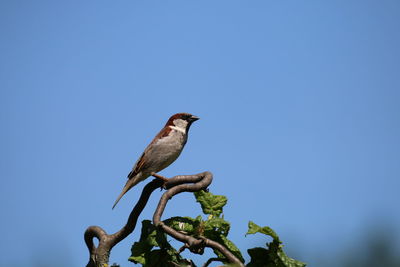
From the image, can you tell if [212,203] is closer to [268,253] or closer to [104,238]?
[268,253]

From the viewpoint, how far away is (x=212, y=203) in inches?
116

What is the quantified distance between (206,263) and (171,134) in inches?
146

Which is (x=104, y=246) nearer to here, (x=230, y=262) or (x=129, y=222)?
(x=129, y=222)

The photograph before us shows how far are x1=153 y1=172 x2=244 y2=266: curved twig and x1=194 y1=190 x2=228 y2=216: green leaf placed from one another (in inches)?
3.9

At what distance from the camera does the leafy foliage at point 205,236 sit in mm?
2604

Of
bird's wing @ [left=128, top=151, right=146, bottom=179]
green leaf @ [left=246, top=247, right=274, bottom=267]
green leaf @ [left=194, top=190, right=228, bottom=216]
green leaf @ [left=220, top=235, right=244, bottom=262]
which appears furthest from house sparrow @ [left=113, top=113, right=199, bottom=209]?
green leaf @ [left=246, top=247, right=274, bottom=267]

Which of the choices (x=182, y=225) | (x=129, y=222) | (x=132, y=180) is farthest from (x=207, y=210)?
(x=132, y=180)

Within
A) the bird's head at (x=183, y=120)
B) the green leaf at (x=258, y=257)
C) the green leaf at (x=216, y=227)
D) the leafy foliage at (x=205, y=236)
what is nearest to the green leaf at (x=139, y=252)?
the leafy foliage at (x=205, y=236)

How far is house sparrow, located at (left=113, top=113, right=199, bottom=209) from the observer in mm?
6102

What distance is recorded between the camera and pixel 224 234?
8.99 ft

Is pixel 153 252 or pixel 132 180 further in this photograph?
pixel 132 180

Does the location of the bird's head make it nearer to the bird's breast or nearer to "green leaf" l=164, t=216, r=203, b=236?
the bird's breast

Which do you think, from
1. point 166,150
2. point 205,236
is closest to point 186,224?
point 205,236

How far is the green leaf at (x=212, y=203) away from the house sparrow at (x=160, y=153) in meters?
3.07
